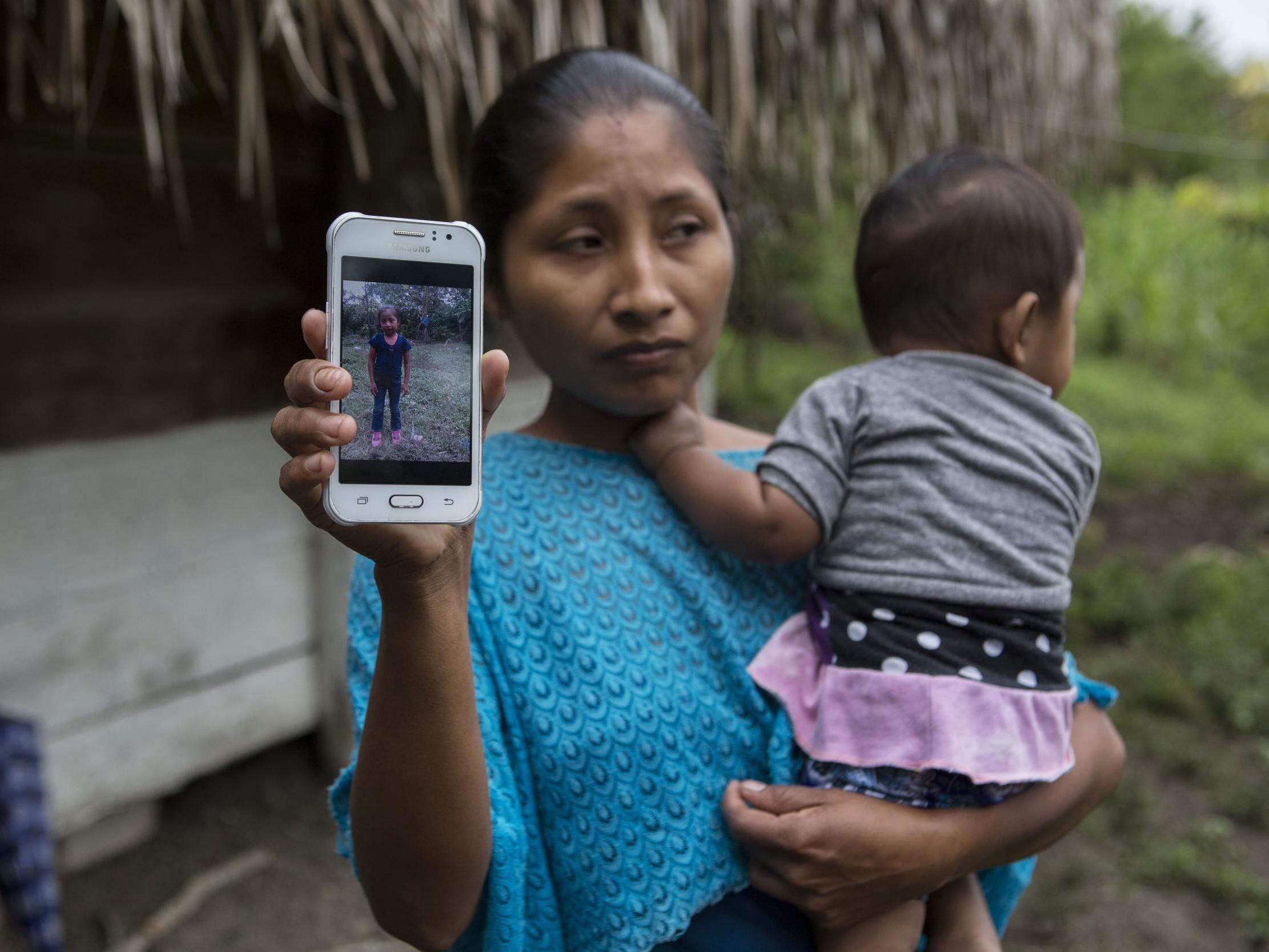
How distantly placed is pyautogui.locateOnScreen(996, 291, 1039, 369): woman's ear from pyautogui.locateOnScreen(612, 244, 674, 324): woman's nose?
1.36 feet

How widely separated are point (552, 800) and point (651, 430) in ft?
1.43

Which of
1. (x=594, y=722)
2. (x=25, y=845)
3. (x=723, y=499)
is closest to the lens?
(x=594, y=722)

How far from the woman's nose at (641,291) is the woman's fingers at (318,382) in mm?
455

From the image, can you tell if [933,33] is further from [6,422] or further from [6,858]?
[6,858]

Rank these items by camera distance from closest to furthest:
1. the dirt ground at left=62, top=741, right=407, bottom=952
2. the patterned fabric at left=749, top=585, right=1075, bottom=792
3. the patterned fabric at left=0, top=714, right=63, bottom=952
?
1. the patterned fabric at left=749, top=585, right=1075, bottom=792
2. the patterned fabric at left=0, top=714, right=63, bottom=952
3. the dirt ground at left=62, top=741, right=407, bottom=952

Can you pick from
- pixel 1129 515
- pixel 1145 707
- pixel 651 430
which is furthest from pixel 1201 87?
pixel 651 430

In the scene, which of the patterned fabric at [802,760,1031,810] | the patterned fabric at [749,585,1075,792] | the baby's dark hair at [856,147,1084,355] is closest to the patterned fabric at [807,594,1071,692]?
the patterned fabric at [749,585,1075,792]

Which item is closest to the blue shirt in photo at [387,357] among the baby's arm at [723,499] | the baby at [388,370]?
the baby at [388,370]

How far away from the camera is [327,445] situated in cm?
74

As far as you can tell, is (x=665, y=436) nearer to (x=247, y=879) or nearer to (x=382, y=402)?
(x=382, y=402)

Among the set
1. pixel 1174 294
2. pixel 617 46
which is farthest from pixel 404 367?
pixel 1174 294

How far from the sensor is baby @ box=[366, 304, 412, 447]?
2.63 feet

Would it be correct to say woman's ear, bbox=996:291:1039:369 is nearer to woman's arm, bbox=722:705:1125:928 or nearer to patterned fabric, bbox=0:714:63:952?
woman's arm, bbox=722:705:1125:928

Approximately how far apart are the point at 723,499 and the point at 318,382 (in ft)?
1.85
